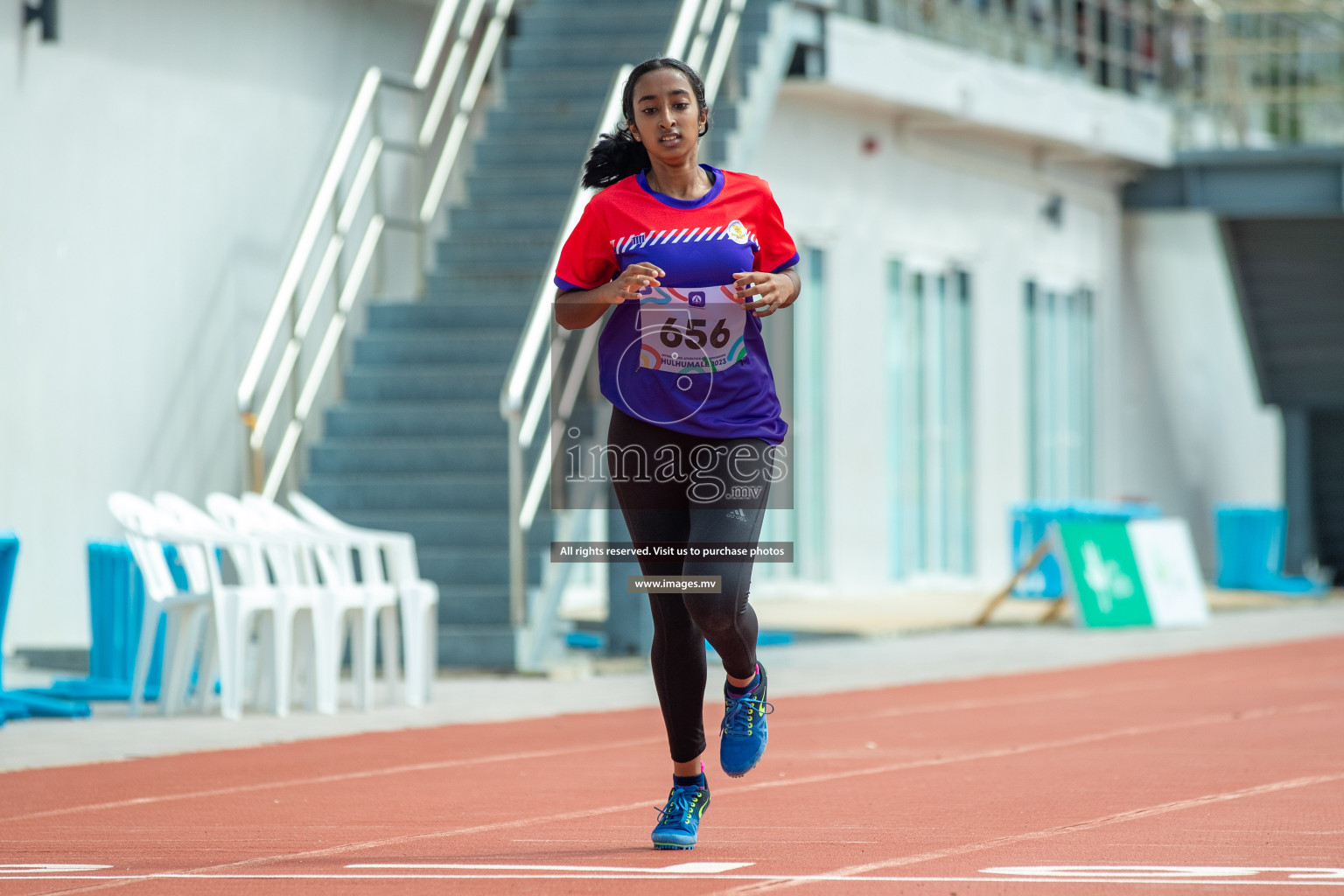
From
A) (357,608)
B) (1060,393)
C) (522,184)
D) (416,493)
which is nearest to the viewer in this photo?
(357,608)

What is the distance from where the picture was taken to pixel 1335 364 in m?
23.1

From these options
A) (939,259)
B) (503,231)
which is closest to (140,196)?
(503,231)

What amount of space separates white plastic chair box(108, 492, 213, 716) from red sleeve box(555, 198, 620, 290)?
448 cm

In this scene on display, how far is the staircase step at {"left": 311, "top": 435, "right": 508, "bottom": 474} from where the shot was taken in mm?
11852

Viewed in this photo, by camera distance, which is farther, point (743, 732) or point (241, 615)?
point (241, 615)

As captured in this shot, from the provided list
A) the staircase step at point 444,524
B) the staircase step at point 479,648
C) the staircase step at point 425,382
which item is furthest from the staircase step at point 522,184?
the staircase step at point 479,648

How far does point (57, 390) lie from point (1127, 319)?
48.8ft

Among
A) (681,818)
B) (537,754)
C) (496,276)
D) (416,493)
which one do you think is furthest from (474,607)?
(681,818)

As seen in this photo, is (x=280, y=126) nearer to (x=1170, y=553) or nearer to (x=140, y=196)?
(x=140, y=196)

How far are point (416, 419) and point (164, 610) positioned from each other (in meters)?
3.29

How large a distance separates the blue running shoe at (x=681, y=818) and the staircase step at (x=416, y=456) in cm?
692

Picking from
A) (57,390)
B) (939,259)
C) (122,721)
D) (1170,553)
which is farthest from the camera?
(939,259)

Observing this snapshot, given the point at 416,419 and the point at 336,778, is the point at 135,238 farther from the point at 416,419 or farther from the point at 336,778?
the point at 336,778

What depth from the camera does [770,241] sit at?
4.92 metres
